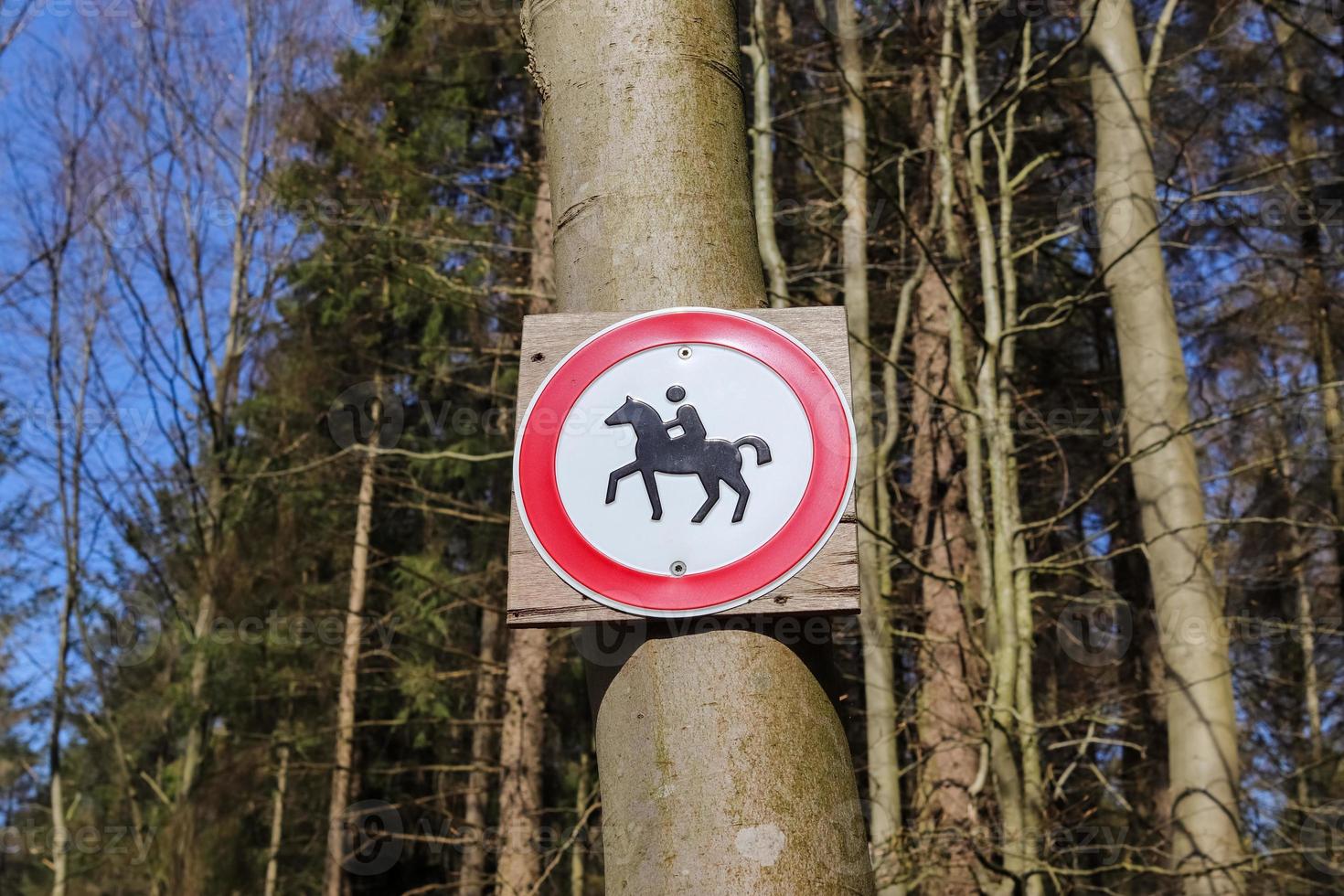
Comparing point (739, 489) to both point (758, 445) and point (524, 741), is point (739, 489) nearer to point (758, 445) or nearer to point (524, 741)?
point (758, 445)

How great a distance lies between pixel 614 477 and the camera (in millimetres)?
1320

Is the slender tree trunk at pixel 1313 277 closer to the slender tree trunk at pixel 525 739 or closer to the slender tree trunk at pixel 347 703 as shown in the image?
the slender tree trunk at pixel 525 739

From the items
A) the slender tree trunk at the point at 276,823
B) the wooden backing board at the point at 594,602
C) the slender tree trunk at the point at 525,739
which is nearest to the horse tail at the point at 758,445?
the wooden backing board at the point at 594,602

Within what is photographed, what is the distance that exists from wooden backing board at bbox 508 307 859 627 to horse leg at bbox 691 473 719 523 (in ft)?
0.37

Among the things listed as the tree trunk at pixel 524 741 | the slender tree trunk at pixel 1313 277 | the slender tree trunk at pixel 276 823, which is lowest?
the slender tree trunk at pixel 276 823

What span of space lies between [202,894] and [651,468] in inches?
419

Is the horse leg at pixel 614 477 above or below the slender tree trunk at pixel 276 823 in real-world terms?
above

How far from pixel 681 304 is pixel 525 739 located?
8.03 meters

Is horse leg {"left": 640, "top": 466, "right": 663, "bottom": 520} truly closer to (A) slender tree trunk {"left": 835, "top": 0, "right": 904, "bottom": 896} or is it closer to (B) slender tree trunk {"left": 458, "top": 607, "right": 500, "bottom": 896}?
(A) slender tree trunk {"left": 835, "top": 0, "right": 904, "bottom": 896}

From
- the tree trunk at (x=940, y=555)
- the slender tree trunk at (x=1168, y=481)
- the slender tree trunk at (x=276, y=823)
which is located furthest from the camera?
the slender tree trunk at (x=276, y=823)

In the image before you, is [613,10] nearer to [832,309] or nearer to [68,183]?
[832,309]

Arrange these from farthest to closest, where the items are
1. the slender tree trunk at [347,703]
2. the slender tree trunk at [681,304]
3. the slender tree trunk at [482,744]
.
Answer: the slender tree trunk at [482,744]
the slender tree trunk at [347,703]
the slender tree trunk at [681,304]

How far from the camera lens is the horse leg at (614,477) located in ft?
4.31

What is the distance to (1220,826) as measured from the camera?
Answer: 5852 millimetres
